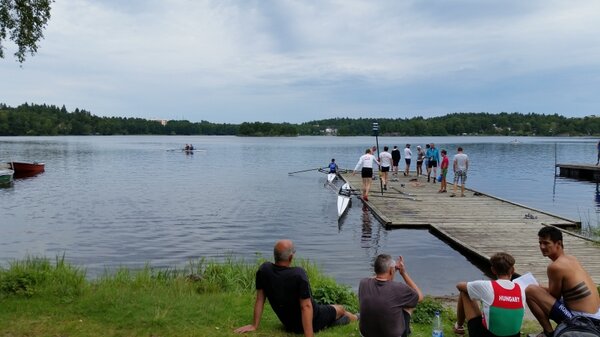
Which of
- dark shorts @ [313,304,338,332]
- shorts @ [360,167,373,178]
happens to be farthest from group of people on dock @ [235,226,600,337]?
shorts @ [360,167,373,178]

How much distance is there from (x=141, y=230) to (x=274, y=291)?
1415cm

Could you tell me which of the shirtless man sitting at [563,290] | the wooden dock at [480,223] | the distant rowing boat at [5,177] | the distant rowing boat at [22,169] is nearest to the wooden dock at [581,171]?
the wooden dock at [480,223]

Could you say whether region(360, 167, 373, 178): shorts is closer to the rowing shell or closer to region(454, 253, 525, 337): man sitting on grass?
the rowing shell

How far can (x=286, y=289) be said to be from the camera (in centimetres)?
630

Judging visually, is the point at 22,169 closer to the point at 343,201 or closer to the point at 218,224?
the point at 218,224

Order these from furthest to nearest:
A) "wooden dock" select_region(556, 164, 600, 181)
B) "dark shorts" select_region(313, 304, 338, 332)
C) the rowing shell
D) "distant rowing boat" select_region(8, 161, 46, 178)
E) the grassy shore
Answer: "distant rowing boat" select_region(8, 161, 46, 178), "wooden dock" select_region(556, 164, 600, 181), the rowing shell, "dark shorts" select_region(313, 304, 338, 332), the grassy shore

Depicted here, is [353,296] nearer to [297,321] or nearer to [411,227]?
[297,321]

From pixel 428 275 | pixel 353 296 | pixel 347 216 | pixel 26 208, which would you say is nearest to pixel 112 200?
pixel 26 208

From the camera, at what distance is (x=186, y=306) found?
7320 mm

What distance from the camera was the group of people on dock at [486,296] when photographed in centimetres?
552

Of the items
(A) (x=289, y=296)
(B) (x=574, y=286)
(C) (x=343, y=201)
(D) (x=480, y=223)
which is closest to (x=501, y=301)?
(B) (x=574, y=286)

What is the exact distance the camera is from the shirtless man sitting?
5.55m

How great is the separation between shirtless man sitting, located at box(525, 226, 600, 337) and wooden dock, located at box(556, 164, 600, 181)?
133ft

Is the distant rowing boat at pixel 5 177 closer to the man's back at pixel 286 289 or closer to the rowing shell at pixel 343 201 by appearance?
the rowing shell at pixel 343 201
